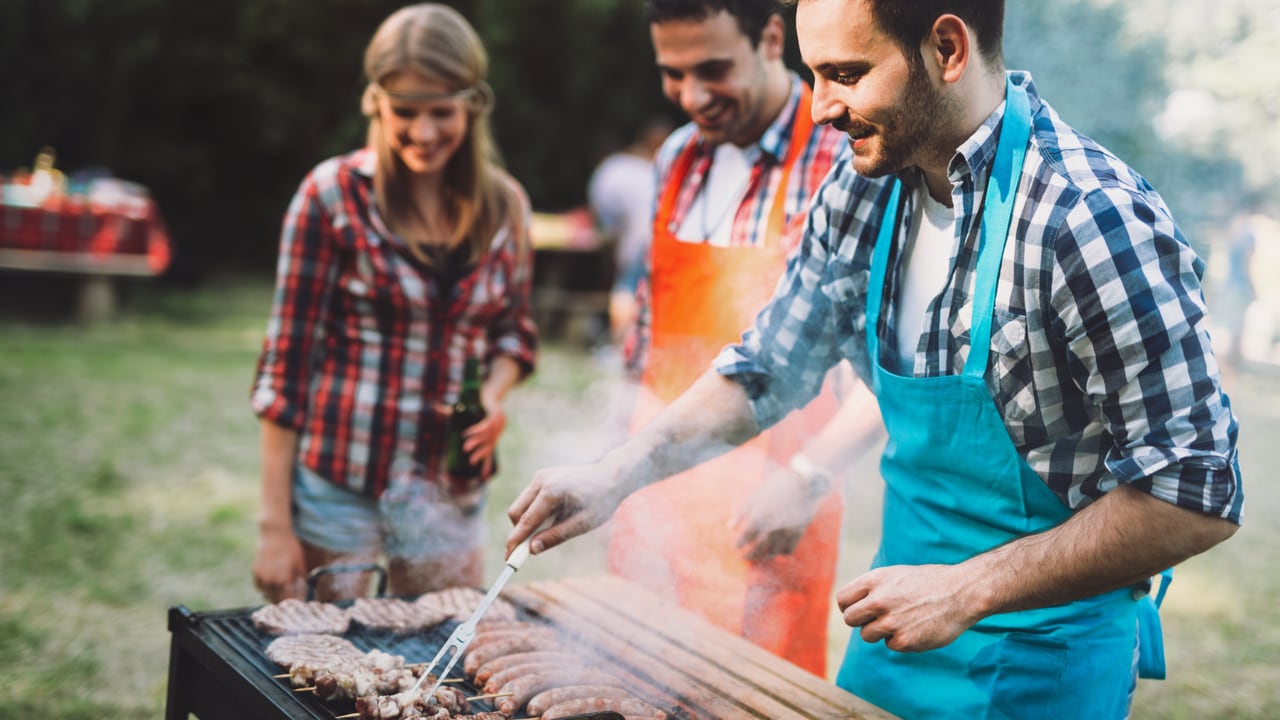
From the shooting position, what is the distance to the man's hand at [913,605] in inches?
71.6

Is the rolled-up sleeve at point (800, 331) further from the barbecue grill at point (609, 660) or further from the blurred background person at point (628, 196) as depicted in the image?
the blurred background person at point (628, 196)

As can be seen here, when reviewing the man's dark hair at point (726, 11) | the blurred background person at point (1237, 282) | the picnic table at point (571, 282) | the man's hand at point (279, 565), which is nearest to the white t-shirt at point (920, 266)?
the man's dark hair at point (726, 11)

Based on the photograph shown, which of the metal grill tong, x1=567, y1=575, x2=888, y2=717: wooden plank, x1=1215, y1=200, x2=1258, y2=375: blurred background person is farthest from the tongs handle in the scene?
x1=1215, y1=200, x2=1258, y2=375: blurred background person

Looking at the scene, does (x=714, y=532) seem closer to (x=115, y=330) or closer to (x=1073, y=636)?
(x=1073, y=636)

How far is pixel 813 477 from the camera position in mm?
2803

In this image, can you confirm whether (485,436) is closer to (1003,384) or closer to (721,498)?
(721,498)

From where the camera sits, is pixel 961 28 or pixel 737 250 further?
pixel 737 250

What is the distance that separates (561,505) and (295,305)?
4.19ft

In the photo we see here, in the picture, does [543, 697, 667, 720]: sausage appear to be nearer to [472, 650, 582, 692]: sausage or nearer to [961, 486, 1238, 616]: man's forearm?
[472, 650, 582, 692]: sausage

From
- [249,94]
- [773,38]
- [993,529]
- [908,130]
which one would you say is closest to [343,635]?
[993,529]

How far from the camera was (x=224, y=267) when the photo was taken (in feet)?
59.9

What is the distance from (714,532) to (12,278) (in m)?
11.6

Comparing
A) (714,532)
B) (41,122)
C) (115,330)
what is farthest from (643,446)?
(41,122)

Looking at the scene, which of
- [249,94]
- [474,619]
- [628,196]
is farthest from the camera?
[249,94]
